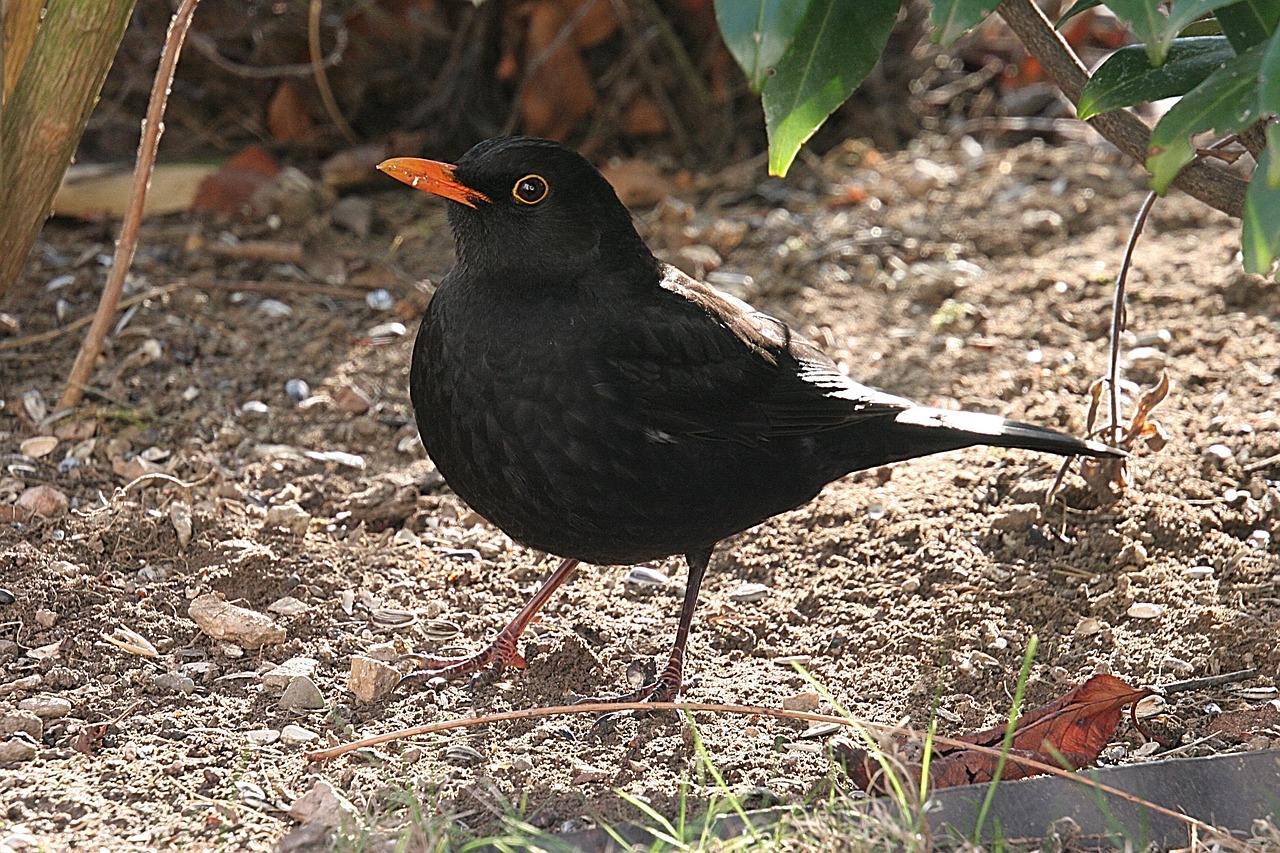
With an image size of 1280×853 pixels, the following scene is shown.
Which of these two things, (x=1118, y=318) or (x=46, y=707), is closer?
(x=46, y=707)

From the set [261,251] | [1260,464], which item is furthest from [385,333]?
[1260,464]

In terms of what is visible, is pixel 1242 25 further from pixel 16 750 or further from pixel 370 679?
pixel 16 750

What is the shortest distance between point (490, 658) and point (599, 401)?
82cm

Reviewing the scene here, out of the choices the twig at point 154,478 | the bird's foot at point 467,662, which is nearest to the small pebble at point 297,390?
the twig at point 154,478

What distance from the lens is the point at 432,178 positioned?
364cm

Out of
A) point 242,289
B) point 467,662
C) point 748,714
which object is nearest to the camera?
point 748,714

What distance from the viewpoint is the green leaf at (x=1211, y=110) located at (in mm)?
2684

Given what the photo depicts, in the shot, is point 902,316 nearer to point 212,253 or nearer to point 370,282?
point 370,282

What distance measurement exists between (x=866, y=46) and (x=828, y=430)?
1.27 meters

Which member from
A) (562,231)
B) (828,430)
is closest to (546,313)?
(562,231)

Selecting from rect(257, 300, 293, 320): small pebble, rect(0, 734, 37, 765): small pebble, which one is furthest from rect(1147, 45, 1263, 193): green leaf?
rect(257, 300, 293, 320): small pebble

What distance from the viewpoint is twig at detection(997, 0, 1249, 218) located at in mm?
3689

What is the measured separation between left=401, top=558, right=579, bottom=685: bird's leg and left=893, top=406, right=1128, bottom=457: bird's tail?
1.14 meters

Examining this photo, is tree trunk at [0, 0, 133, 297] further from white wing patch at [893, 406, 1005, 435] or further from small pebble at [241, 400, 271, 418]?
white wing patch at [893, 406, 1005, 435]
